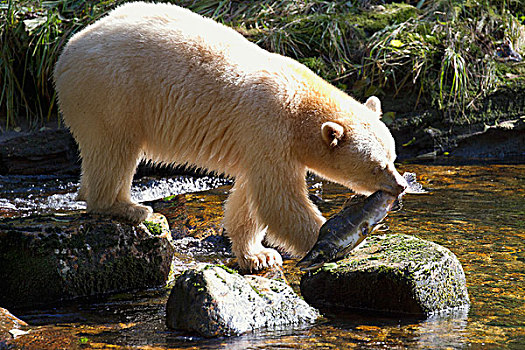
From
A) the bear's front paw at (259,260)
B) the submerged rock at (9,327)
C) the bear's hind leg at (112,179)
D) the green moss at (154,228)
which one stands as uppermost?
the bear's hind leg at (112,179)

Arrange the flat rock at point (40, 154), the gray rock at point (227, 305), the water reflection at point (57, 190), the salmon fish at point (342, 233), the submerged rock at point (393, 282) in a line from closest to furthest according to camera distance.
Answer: the gray rock at point (227, 305)
the submerged rock at point (393, 282)
the salmon fish at point (342, 233)
the water reflection at point (57, 190)
the flat rock at point (40, 154)

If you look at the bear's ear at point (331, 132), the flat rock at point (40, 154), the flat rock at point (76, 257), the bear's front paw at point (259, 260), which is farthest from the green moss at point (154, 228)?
the flat rock at point (40, 154)

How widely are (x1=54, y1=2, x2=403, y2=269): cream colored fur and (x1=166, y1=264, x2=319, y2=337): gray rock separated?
2.34 ft

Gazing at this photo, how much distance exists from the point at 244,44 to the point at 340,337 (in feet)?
8.58

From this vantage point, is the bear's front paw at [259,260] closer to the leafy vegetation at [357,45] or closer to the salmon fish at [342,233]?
the salmon fish at [342,233]

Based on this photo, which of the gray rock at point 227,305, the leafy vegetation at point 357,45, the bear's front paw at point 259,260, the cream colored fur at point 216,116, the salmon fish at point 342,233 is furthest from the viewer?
the leafy vegetation at point 357,45

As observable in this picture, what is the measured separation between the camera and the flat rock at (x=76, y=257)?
4781mm

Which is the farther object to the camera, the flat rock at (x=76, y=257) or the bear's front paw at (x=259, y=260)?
the bear's front paw at (x=259, y=260)

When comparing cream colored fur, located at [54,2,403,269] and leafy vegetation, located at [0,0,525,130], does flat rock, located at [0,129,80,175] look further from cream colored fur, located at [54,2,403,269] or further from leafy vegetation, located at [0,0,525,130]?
cream colored fur, located at [54,2,403,269]

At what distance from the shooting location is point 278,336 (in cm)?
402

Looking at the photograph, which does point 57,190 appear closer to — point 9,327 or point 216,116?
point 216,116

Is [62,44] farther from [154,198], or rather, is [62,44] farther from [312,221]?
[312,221]

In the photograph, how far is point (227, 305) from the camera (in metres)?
4.09

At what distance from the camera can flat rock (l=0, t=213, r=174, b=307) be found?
4.78 meters
